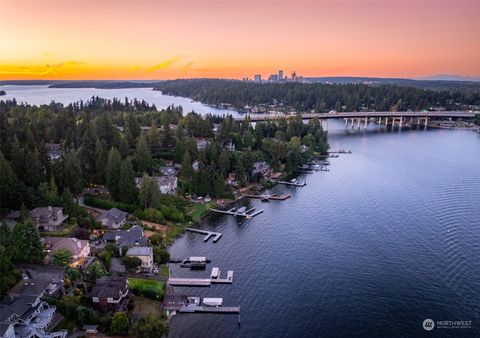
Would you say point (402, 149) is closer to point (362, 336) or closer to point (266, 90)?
point (362, 336)

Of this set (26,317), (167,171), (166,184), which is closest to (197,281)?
(26,317)

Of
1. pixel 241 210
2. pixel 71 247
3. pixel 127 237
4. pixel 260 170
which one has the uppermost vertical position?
pixel 71 247

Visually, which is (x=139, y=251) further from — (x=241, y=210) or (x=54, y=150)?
(x=54, y=150)

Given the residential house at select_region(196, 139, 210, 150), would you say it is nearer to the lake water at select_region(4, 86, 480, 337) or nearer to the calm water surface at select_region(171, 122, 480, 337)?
the lake water at select_region(4, 86, 480, 337)

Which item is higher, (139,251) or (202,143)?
(202,143)

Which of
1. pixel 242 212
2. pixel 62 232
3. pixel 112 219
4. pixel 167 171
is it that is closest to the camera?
pixel 62 232

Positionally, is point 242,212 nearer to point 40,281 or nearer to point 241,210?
point 241,210

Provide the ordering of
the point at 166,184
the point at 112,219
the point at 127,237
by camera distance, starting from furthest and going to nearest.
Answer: the point at 166,184, the point at 112,219, the point at 127,237

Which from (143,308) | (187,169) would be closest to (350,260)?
(143,308)

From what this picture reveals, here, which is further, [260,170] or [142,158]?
[260,170]
